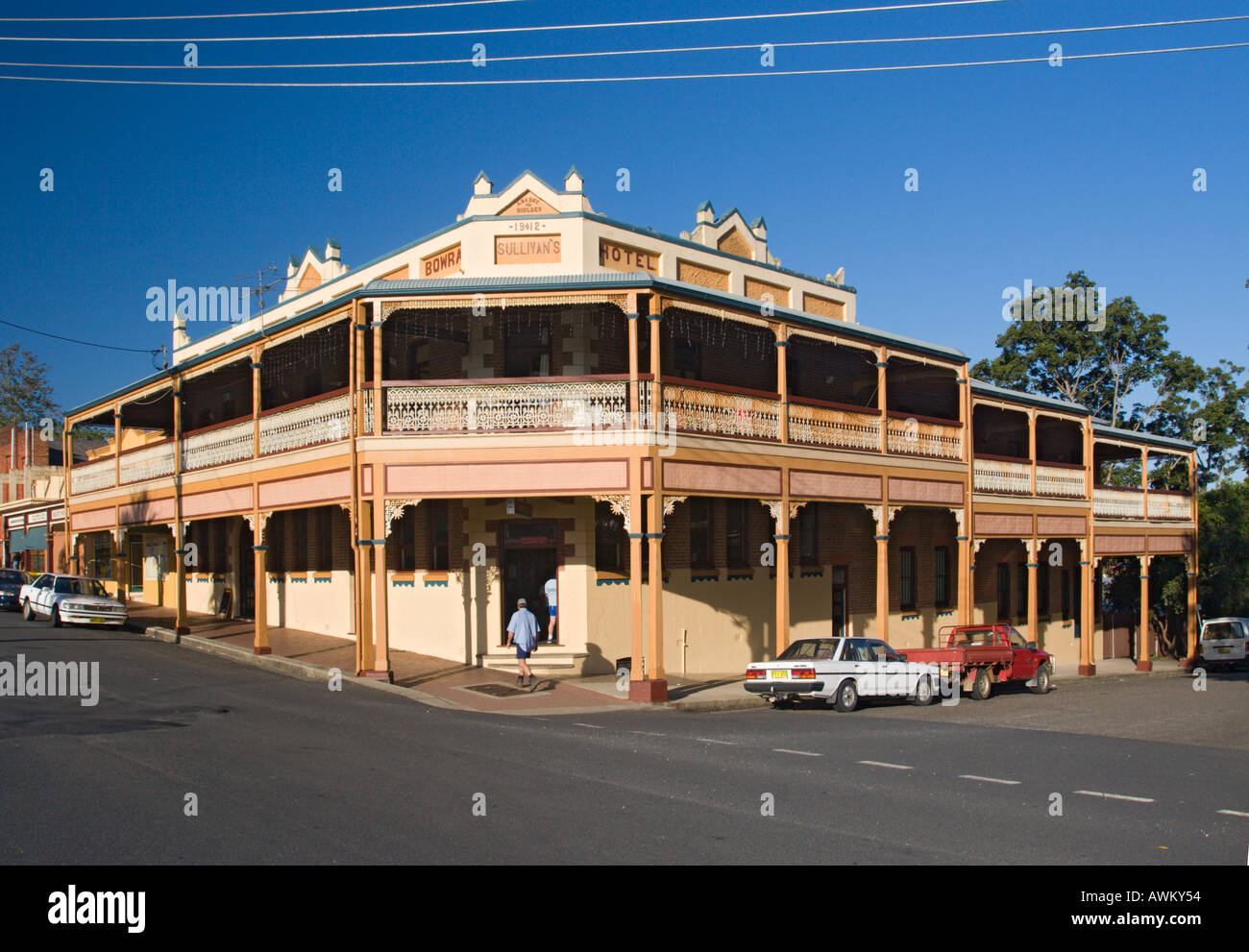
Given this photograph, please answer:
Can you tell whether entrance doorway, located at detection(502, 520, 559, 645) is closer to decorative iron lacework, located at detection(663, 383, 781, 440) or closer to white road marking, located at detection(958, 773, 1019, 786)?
decorative iron lacework, located at detection(663, 383, 781, 440)

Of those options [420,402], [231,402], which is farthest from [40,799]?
[231,402]

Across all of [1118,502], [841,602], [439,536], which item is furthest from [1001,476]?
[439,536]

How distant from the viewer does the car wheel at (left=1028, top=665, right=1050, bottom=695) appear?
78.5ft

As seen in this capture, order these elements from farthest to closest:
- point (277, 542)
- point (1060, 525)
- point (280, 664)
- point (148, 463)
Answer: point (1060, 525)
point (148, 463)
point (277, 542)
point (280, 664)

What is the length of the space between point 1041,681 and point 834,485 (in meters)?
6.75

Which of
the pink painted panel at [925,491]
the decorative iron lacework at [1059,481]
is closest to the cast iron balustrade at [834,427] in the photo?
the pink painted panel at [925,491]

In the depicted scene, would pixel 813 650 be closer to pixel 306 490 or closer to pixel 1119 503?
pixel 306 490

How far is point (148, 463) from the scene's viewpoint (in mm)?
29812

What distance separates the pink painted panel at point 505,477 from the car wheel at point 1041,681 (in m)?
11.6

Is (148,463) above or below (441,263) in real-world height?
below

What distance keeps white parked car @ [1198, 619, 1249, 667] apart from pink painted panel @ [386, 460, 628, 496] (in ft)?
86.1

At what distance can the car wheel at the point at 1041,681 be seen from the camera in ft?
78.5

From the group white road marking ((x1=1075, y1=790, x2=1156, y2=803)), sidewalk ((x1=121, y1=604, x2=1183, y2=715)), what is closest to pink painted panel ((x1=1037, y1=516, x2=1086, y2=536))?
sidewalk ((x1=121, y1=604, x2=1183, y2=715))
